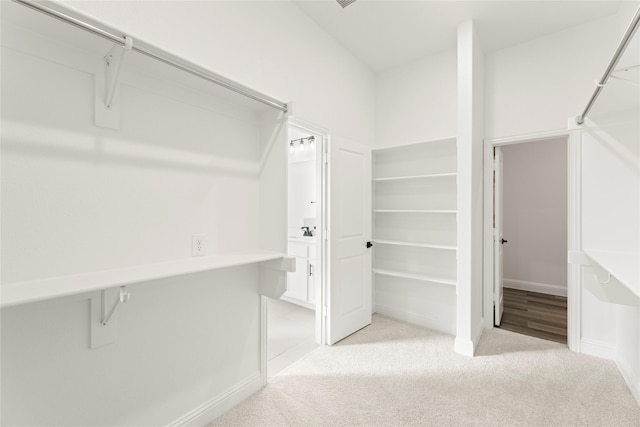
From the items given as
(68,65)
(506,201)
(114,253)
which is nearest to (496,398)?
(114,253)

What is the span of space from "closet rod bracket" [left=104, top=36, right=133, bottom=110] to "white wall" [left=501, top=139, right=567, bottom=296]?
5.54 metres

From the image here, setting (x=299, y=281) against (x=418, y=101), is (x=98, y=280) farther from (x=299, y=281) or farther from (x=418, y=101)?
(x=418, y=101)

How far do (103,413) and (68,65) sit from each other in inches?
62.2

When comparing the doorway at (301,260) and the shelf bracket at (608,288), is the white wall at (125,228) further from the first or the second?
the shelf bracket at (608,288)

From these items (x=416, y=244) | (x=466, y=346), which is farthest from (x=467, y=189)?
(x=466, y=346)

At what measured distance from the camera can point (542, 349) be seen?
2.78m

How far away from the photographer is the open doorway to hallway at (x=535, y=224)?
4.51m

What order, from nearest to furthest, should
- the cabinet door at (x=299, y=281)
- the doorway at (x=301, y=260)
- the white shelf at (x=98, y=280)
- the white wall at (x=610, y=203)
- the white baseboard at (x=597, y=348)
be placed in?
1. the white shelf at (x=98, y=280)
2. the white wall at (x=610, y=203)
3. the white baseboard at (x=597, y=348)
4. the doorway at (x=301, y=260)
5. the cabinet door at (x=299, y=281)

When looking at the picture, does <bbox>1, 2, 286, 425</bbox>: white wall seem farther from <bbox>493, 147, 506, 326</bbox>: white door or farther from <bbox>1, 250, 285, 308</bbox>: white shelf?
<bbox>493, 147, 506, 326</bbox>: white door

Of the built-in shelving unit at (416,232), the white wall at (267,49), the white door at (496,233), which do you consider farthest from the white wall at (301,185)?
the white door at (496,233)

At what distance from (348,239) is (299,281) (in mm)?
1269

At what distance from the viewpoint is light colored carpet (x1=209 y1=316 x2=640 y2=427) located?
1854 mm

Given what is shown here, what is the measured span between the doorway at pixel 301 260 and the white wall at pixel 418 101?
99cm

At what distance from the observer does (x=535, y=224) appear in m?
4.75
